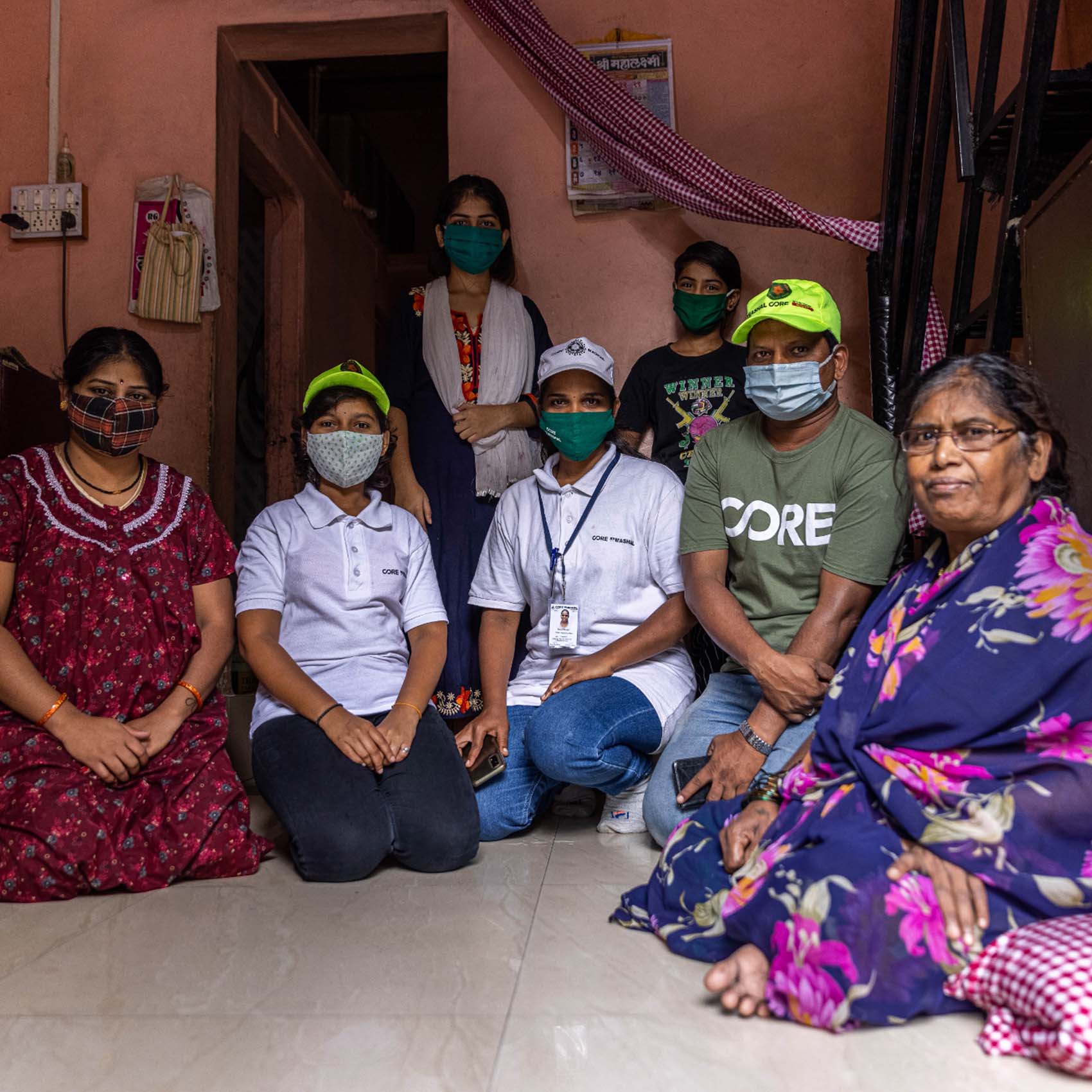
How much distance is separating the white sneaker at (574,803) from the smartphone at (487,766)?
324 mm

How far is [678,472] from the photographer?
317 centimetres

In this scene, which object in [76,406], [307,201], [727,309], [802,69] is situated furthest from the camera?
[307,201]

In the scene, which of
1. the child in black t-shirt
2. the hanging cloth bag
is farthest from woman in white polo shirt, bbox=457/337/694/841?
the hanging cloth bag

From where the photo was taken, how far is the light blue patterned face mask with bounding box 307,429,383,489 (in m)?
2.72

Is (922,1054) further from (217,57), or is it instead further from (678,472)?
(217,57)

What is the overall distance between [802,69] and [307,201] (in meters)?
2.86

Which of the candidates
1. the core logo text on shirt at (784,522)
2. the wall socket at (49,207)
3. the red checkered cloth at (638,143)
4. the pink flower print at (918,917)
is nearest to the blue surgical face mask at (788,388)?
the core logo text on shirt at (784,522)

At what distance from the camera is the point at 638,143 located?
138 inches

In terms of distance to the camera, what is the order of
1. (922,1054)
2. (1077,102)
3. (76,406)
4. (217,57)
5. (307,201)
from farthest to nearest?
(307,201)
(217,57)
(76,406)
(1077,102)
(922,1054)

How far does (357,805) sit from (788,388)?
1324 mm

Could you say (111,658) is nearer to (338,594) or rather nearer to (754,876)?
(338,594)

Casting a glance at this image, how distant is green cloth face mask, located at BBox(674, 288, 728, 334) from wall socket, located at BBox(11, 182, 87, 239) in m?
2.29

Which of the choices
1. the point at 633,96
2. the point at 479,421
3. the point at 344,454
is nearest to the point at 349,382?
the point at 344,454

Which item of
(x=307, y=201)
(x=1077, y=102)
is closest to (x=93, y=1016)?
(x=1077, y=102)
